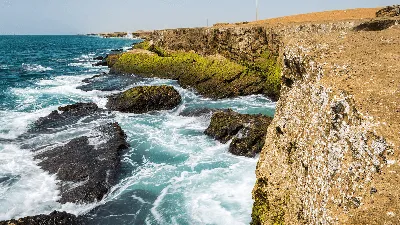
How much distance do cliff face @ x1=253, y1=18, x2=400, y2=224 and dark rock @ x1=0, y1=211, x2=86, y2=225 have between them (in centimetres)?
618

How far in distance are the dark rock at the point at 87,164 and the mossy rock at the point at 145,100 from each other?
5650 mm

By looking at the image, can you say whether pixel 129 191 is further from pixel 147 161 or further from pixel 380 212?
pixel 380 212

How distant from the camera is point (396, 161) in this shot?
10.2ft

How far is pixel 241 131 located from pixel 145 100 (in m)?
9.49

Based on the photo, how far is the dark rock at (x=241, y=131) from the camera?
15.0 m

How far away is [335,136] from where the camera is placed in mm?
3861

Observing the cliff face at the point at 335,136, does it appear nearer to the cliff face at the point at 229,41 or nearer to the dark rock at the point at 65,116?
the dark rock at the point at 65,116

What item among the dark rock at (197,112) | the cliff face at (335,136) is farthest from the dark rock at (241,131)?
the cliff face at (335,136)

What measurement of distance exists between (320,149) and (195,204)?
304 inches

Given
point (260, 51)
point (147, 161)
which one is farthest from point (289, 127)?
point (260, 51)

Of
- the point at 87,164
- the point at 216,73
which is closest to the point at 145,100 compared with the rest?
the point at 216,73

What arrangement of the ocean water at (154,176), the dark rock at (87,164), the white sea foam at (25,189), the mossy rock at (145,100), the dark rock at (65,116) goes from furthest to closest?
the mossy rock at (145,100) → the dark rock at (65,116) → the dark rock at (87,164) → the white sea foam at (25,189) → the ocean water at (154,176)

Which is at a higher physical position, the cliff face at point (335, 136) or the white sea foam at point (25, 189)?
the cliff face at point (335, 136)

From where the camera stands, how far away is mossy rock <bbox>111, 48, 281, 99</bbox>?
2714 centimetres
